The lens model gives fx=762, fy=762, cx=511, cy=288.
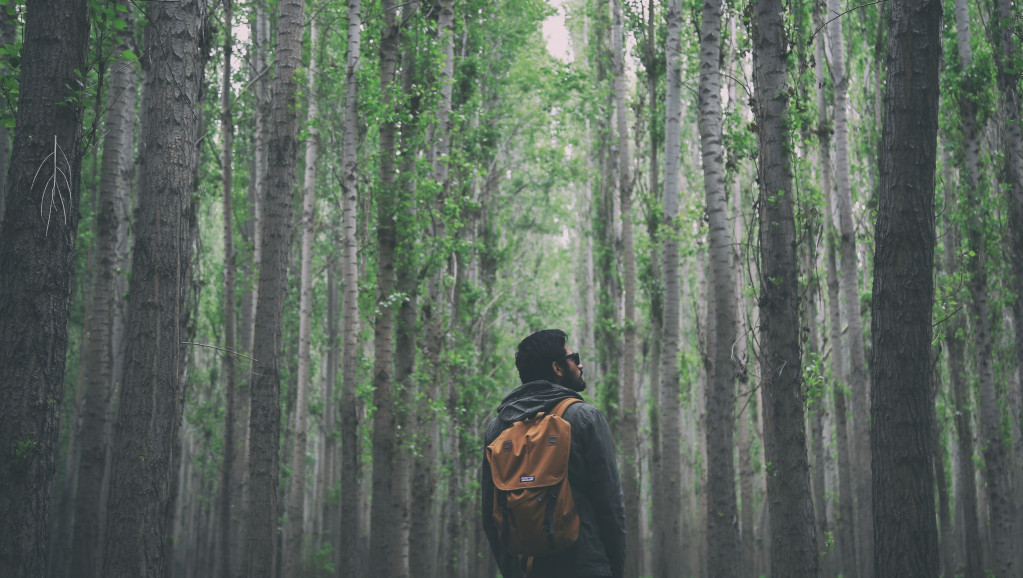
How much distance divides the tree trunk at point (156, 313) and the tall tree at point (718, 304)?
611cm

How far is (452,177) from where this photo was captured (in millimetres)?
13406

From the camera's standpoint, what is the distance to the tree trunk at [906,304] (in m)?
4.93

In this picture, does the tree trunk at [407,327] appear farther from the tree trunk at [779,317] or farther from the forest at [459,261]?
the tree trunk at [779,317]

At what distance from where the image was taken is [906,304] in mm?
5074

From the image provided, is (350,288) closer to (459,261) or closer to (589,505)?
(459,261)

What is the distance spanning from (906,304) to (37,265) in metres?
5.87

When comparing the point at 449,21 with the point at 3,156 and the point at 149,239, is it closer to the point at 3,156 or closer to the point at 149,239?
the point at 3,156

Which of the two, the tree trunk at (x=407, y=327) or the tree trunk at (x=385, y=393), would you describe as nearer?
the tree trunk at (x=385, y=393)

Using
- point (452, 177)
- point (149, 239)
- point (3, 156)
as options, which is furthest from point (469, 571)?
point (149, 239)

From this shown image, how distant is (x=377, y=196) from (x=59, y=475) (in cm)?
1893

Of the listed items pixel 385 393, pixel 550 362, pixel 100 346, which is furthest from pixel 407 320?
pixel 550 362

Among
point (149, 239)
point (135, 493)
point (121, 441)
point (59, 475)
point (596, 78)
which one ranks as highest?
point (596, 78)

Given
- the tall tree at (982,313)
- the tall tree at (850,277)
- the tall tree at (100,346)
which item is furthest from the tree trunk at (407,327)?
the tall tree at (982,313)

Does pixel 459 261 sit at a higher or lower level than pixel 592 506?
higher
